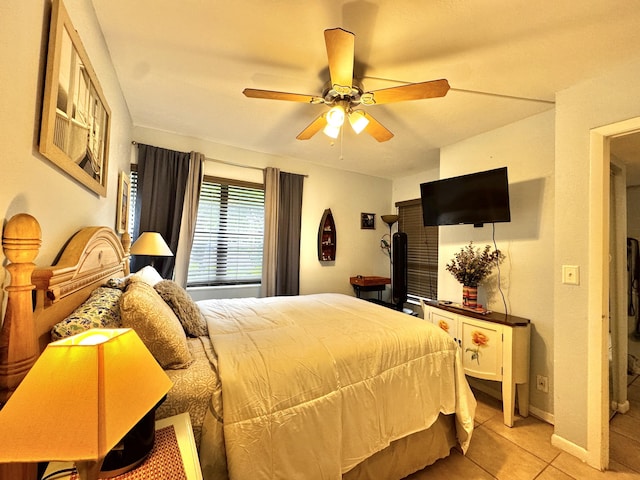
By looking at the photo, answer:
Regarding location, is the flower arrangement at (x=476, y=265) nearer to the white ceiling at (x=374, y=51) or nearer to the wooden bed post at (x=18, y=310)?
the white ceiling at (x=374, y=51)

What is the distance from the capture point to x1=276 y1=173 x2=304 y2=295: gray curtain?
3.52 metres

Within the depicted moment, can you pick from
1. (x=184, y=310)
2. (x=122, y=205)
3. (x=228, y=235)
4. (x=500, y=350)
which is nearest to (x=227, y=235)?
(x=228, y=235)

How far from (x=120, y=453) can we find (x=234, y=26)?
6.51 ft

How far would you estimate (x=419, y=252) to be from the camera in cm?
416

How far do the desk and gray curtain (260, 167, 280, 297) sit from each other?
132 cm

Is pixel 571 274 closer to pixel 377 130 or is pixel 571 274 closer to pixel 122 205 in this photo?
pixel 377 130

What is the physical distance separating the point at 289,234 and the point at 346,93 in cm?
216

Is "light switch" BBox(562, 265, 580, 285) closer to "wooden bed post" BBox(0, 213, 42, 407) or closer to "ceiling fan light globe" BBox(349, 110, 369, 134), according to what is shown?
"ceiling fan light globe" BBox(349, 110, 369, 134)

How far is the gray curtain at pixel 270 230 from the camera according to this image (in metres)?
3.41

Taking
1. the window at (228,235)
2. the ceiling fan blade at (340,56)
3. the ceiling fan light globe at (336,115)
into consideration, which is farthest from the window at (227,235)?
the ceiling fan blade at (340,56)

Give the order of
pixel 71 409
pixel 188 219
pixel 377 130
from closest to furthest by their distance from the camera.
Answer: pixel 71 409, pixel 377 130, pixel 188 219

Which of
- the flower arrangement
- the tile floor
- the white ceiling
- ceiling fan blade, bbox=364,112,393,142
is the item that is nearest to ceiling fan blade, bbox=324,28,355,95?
the white ceiling

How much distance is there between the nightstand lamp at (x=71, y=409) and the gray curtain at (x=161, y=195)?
2.58m

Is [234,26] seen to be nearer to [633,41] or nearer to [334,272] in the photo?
[633,41]
